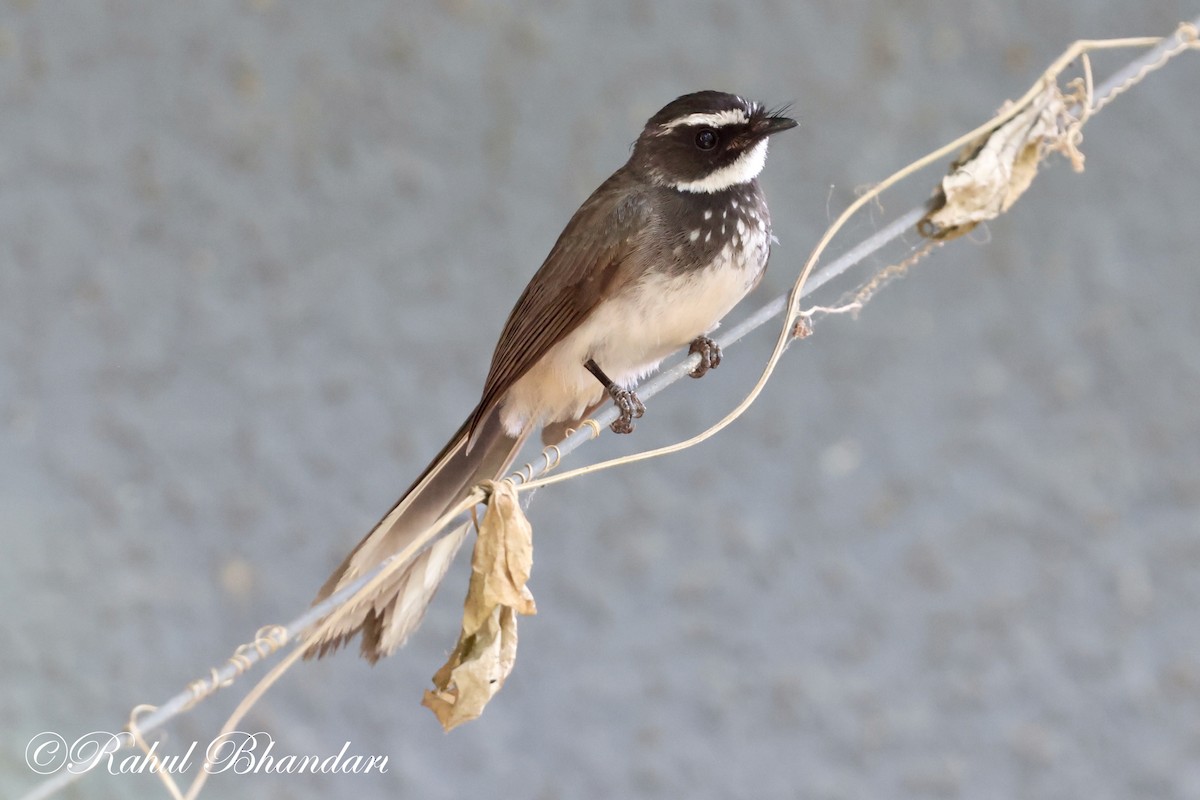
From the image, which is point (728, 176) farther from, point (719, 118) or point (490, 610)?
point (490, 610)

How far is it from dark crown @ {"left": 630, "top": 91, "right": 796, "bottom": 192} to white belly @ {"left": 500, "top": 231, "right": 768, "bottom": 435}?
71 mm

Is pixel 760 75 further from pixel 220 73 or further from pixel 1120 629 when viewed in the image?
pixel 1120 629

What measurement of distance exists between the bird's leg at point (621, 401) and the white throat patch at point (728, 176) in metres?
0.20

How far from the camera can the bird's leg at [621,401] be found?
3.59 feet

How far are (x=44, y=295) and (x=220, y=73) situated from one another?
18.6 inches

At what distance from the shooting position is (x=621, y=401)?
1.15 m

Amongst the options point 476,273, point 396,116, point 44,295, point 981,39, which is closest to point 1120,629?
point 981,39

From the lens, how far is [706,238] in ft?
3.88

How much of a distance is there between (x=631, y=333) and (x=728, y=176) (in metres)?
0.18

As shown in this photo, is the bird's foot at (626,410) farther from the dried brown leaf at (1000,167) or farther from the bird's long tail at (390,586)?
the dried brown leaf at (1000,167)

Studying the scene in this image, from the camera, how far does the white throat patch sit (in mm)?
1199

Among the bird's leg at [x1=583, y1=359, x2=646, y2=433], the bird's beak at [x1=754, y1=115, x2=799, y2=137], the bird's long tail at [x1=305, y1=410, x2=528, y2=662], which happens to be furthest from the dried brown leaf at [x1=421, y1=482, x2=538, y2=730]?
the bird's beak at [x1=754, y1=115, x2=799, y2=137]

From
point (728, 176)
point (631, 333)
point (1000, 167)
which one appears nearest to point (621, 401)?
point (631, 333)

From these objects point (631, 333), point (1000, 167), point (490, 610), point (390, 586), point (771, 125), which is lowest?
point (490, 610)
